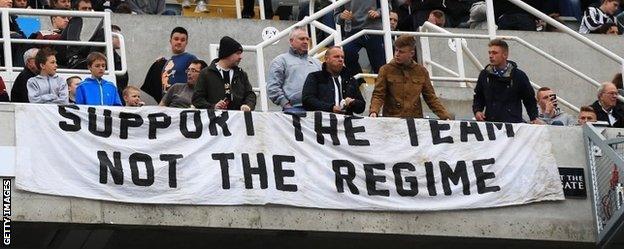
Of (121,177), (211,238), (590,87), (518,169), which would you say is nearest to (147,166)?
(121,177)

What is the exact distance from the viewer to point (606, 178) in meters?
21.3

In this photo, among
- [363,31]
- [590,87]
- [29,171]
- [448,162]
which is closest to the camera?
[29,171]

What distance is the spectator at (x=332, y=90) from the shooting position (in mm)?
21078

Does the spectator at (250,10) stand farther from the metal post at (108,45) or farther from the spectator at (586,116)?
the spectator at (586,116)

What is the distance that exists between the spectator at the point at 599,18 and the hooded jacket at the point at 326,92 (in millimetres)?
6303

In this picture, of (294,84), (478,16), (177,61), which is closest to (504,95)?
(294,84)

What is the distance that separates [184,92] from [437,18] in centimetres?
473

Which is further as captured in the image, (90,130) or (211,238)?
(211,238)

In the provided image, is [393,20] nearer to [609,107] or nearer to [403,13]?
[403,13]

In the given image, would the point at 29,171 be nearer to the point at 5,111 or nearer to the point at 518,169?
the point at 5,111

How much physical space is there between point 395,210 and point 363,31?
2780 millimetres

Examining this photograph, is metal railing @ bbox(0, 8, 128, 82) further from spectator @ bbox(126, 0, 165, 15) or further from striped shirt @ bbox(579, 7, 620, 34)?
striped shirt @ bbox(579, 7, 620, 34)

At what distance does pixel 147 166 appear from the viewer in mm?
20266

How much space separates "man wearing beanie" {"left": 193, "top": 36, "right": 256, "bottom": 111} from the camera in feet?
68.5
